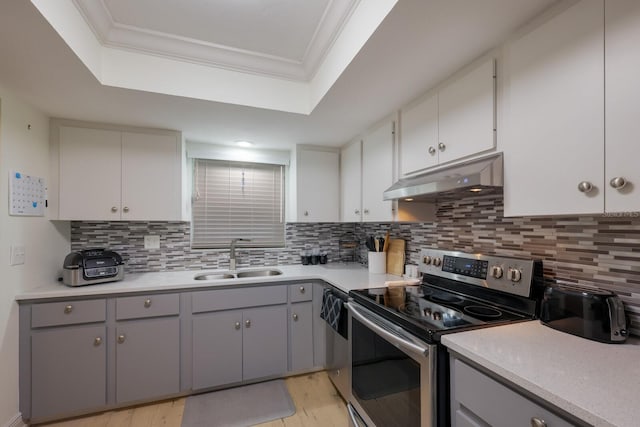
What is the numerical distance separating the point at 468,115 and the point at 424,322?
3.22 ft

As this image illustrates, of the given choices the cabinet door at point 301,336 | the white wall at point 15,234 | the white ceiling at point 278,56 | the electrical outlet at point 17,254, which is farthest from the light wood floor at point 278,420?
the white ceiling at point 278,56

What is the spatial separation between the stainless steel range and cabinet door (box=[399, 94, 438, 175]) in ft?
1.86

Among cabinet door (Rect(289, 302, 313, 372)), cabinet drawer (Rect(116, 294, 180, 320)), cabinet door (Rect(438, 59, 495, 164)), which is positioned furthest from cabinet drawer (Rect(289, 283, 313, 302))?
cabinet door (Rect(438, 59, 495, 164))

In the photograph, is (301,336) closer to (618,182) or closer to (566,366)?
(566,366)

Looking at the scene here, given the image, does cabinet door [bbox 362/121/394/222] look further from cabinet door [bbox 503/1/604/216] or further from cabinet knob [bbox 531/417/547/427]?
cabinet knob [bbox 531/417/547/427]

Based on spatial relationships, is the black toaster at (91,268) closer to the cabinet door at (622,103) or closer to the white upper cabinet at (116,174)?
the white upper cabinet at (116,174)

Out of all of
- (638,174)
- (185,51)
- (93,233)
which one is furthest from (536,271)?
(93,233)

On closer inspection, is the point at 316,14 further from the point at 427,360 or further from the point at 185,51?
the point at 427,360

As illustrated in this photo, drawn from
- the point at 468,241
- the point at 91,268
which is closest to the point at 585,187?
the point at 468,241

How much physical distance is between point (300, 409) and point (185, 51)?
2454mm

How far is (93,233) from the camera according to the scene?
2404 mm

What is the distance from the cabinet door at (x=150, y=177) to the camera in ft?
7.41

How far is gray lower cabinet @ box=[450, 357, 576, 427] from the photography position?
0.77 metres

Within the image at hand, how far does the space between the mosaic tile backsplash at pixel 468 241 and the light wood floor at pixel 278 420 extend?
1.05m
